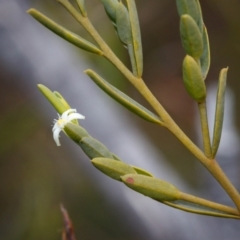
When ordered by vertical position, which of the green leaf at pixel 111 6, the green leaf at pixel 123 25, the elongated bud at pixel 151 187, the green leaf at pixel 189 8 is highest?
the green leaf at pixel 111 6

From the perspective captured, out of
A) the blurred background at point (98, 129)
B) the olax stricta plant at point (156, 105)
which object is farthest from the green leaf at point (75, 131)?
the blurred background at point (98, 129)

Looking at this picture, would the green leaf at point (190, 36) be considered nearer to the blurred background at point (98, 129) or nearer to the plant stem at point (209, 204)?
the plant stem at point (209, 204)

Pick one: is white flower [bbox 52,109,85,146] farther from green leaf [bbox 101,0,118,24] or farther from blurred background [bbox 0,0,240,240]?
blurred background [bbox 0,0,240,240]

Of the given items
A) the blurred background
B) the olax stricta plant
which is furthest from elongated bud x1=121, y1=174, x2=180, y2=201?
the blurred background

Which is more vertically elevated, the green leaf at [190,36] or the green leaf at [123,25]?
the green leaf at [123,25]

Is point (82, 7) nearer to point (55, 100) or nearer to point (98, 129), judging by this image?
point (55, 100)

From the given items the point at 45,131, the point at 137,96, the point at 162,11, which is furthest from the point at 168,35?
the point at 45,131
